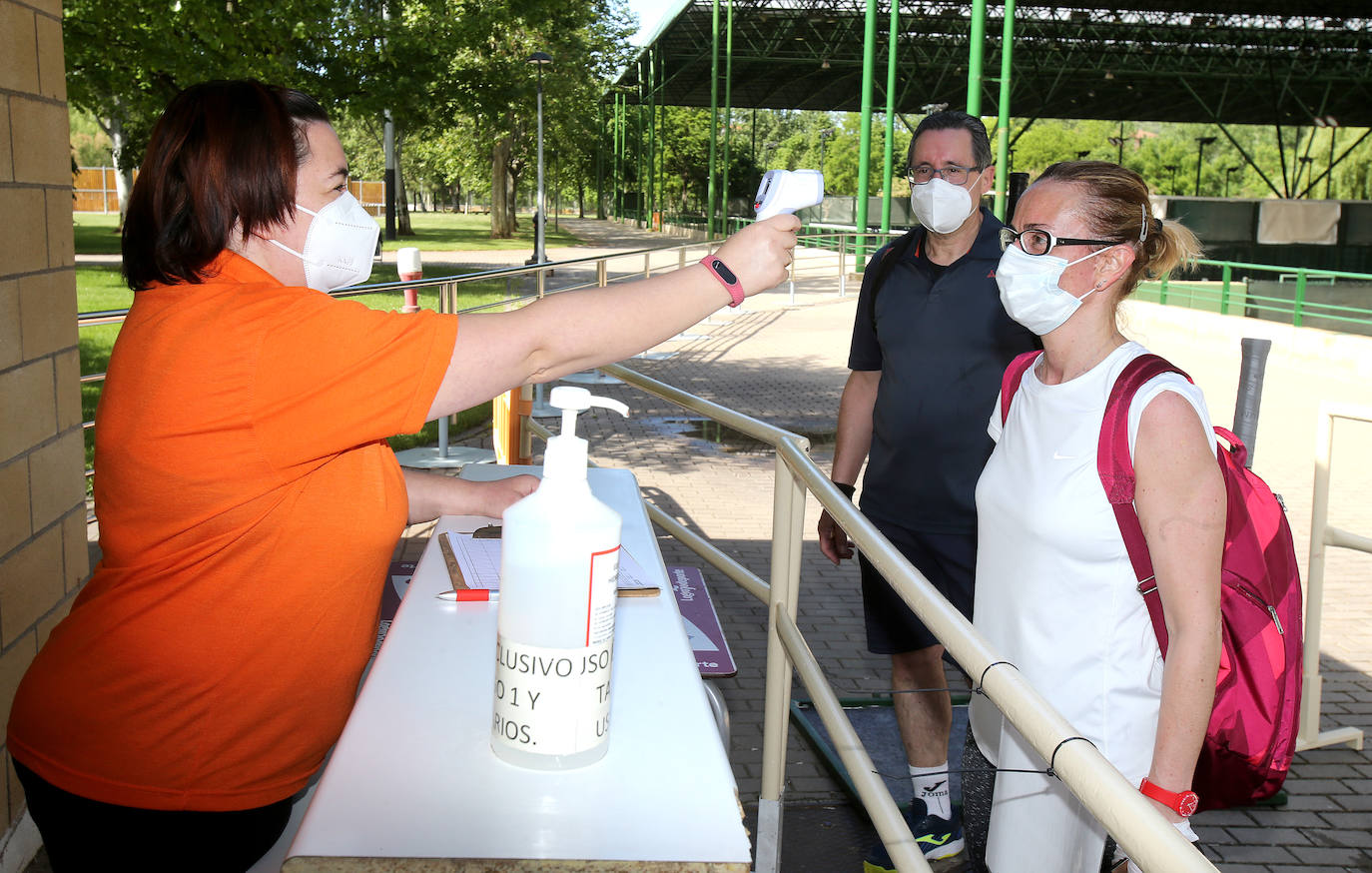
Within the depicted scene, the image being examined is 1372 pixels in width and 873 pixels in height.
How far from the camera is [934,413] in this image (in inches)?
138

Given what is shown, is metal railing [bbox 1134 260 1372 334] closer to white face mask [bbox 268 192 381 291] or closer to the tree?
the tree

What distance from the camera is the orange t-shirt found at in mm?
1633

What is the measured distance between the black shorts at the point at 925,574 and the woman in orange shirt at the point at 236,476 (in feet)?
6.07

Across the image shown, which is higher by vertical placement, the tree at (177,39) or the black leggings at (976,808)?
the tree at (177,39)

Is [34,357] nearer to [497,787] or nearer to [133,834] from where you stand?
[133,834]

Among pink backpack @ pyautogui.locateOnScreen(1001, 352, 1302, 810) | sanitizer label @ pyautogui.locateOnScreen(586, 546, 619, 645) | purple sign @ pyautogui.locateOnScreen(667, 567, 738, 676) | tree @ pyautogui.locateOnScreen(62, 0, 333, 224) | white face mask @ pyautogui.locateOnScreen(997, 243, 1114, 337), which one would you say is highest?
tree @ pyautogui.locateOnScreen(62, 0, 333, 224)

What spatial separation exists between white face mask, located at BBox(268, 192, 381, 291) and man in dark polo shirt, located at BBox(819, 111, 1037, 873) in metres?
1.97

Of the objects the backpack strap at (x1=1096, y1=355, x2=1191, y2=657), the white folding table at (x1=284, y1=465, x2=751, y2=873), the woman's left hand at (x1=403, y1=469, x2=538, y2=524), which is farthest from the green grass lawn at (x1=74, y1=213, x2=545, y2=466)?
the backpack strap at (x1=1096, y1=355, x2=1191, y2=657)

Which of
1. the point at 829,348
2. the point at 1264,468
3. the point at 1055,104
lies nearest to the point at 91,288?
the point at 829,348

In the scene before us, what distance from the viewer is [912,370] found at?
11.7ft

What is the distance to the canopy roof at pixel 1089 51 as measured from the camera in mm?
38188

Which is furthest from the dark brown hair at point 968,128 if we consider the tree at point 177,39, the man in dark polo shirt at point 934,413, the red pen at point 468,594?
the tree at point 177,39

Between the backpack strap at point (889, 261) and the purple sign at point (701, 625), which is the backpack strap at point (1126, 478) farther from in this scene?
the backpack strap at point (889, 261)

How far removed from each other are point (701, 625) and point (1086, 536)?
215 cm
